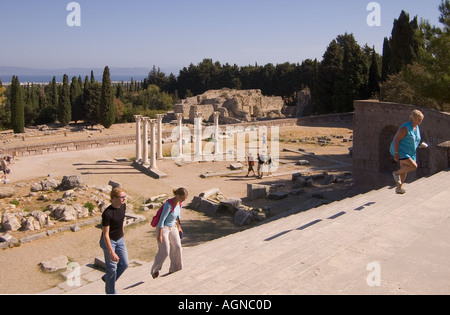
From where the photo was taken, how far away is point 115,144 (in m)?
33.9

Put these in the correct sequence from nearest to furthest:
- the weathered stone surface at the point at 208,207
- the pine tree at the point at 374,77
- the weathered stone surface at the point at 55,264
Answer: the weathered stone surface at the point at 55,264 < the weathered stone surface at the point at 208,207 < the pine tree at the point at 374,77

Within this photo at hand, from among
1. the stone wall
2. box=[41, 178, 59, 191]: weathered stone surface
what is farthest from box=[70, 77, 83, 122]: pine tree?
the stone wall

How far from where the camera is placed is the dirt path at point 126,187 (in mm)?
Result: 12578

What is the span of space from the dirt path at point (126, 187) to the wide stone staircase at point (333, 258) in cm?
470

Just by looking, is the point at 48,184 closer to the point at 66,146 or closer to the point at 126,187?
the point at 126,187

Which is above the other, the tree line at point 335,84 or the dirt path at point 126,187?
the tree line at point 335,84

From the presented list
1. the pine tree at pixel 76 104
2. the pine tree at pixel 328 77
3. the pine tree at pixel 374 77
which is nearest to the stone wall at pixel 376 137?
the pine tree at pixel 328 77

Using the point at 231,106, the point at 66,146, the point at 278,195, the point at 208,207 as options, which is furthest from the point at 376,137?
the point at 231,106

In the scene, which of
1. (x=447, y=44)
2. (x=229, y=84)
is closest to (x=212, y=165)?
(x=447, y=44)

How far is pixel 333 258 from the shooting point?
22.1 feet

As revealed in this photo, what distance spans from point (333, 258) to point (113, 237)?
3307 millimetres

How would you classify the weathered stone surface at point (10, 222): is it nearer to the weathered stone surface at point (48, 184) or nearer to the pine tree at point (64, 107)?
the weathered stone surface at point (48, 184)

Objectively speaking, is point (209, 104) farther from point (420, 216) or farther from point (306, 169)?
point (420, 216)

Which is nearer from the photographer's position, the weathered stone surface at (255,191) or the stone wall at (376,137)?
the stone wall at (376,137)
